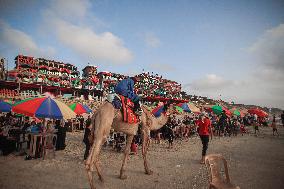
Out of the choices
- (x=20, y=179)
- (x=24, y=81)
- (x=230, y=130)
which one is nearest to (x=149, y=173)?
(x=20, y=179)

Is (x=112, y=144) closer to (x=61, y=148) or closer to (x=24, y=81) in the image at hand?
(x=61, y=148)

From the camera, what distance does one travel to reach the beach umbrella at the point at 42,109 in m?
8.40

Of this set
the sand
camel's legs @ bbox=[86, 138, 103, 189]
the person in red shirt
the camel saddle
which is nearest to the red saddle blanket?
the camel saddle

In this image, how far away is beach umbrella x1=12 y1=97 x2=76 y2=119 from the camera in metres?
8.40

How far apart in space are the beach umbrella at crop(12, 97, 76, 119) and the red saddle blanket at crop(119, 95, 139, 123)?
3651 millimetres

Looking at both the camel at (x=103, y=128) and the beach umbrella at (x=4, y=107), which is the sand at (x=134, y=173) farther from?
the beach umbrella at (x=4, y=107)

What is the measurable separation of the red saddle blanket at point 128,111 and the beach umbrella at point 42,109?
365 cm

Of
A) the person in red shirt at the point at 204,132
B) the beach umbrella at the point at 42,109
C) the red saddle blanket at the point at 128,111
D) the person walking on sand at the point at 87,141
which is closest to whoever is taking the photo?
the red saddle blanket at the point at 128,111

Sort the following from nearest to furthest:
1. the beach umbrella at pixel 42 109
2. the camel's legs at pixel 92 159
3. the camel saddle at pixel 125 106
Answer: the camel's legs at pixel 92 159
the camel saddle at pixel 125 106
the beach umbrella at pixel 42 109

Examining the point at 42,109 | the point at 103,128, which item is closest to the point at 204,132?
the point at 103,128

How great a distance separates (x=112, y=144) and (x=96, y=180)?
6437 mm

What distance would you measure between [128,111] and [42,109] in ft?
14.1

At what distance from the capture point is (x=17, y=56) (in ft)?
219

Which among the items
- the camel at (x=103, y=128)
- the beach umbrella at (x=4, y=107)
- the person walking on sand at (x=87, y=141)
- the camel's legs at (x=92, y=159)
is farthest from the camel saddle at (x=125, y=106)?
the beach umbrella at (x=4, y=107)
